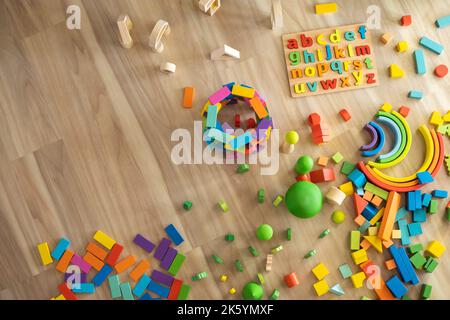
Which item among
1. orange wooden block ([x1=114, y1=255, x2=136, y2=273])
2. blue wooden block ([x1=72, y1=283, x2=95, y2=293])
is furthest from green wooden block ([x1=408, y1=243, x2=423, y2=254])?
blue wooden block ([x1=72, y1=283, x2=95, y2=293])

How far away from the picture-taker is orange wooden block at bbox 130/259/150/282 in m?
1.28

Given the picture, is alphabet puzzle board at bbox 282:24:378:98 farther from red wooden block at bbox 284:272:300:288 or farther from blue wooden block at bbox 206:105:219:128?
red wooden block at bbox 284:272:300:288

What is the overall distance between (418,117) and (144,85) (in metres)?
0.79

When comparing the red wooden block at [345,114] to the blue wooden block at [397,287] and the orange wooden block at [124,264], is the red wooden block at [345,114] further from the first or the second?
the orange wooden block at [124,264]

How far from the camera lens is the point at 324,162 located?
50.8 inches

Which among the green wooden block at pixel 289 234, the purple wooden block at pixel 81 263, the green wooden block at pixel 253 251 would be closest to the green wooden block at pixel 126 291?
the purple wooden block at pixel 81 263

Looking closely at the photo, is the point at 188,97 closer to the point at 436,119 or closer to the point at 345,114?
the point at 345,114

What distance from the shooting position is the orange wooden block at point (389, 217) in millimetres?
1248

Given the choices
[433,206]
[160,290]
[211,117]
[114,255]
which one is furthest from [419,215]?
[114,255]

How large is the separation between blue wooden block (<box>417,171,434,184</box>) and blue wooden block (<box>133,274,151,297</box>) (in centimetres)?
80

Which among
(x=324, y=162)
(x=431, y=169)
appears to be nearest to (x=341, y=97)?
(x=324, y=162)

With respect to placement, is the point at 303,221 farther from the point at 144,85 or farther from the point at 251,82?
the point at 144,85

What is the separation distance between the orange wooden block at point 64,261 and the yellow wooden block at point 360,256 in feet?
2.58

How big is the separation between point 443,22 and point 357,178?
53 cm
